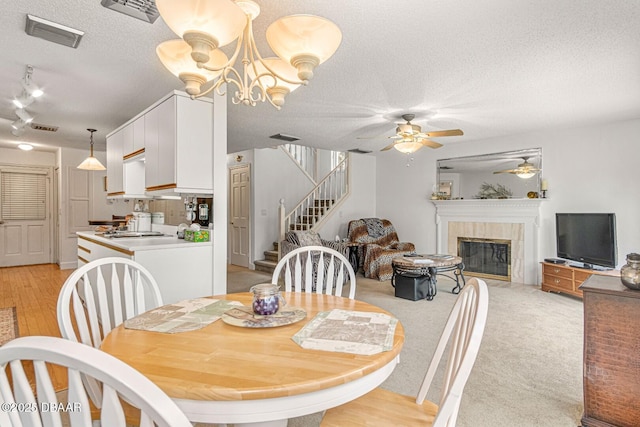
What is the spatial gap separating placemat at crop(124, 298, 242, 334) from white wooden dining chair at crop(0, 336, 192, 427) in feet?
2.10

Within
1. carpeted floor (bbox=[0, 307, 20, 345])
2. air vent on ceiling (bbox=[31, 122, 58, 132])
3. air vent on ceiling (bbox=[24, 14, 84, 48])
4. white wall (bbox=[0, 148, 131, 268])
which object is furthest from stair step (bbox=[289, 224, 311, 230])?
air vent on ceiling (bbox=[24, 14, 84, 48])

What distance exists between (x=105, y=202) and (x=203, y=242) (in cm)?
541

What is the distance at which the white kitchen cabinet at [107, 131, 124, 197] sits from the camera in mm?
4199

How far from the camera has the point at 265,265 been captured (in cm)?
634

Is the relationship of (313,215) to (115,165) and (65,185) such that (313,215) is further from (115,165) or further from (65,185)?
(65,185)

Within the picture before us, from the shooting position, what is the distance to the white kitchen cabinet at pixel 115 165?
420 centimetres

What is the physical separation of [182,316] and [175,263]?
1487 millimetres

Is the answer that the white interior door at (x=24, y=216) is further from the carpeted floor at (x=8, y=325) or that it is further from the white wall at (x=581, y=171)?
the white wall at (x=581, y=171)

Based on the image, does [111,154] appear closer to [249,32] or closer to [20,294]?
[20,294]

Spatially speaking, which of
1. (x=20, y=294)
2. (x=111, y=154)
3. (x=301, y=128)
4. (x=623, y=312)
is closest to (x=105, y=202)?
(x=20, y=294)

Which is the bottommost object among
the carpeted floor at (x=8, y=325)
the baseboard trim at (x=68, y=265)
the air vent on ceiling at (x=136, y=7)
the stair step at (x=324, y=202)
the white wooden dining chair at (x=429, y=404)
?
the carpeted floor at (x=8, y=325)

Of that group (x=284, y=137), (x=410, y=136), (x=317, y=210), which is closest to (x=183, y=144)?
(x=410, y=136)

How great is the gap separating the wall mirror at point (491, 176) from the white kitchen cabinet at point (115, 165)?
17.0 feet

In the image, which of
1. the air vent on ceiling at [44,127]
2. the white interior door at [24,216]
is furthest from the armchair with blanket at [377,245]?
the white interior door at [24,216]
